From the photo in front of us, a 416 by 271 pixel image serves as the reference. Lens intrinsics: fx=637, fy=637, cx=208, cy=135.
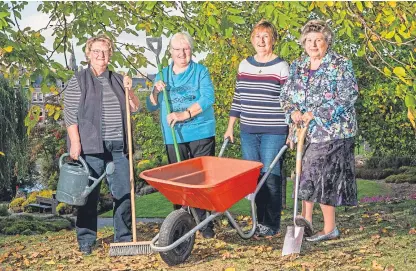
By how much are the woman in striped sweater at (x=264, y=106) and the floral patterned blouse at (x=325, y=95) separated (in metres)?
0.16

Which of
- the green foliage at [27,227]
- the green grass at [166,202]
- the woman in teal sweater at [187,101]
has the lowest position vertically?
the green grass at [166,202]

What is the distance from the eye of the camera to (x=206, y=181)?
519cm

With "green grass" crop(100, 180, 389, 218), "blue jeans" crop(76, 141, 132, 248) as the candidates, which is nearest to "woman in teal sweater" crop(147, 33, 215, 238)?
"blue jeans" crop(76, 141, 132, 248)

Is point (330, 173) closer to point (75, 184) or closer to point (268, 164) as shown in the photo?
point (268, 164)

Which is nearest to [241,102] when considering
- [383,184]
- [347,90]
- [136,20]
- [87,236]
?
[347,90]

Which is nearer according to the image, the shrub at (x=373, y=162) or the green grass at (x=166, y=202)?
the green grass at (x=166, y=202)

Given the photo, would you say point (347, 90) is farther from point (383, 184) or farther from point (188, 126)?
point (383, 184)

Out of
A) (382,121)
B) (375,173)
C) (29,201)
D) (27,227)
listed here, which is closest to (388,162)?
(375,173)

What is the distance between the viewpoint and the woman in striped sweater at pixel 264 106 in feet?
17.4

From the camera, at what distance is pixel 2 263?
18.2 feet

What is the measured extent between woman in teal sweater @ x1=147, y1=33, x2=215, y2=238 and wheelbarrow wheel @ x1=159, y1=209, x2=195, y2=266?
2.75ft

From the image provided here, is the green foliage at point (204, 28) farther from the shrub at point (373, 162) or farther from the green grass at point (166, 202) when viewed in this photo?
the shrub at point (373, 162)

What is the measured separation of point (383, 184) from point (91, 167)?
13.6 meters

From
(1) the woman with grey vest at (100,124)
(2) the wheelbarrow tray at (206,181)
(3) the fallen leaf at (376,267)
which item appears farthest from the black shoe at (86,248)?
(3) the fallen leaf at (376,267)
